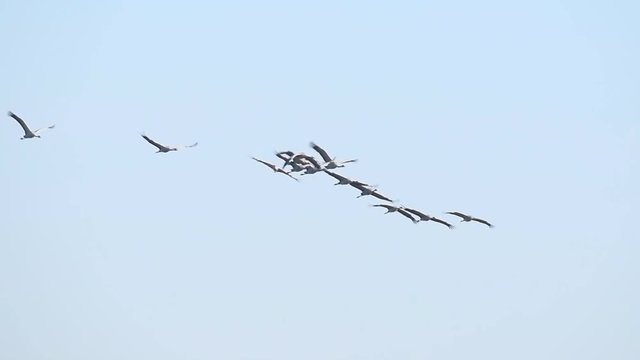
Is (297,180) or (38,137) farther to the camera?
(38,137)

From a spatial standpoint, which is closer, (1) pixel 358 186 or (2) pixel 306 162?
(2) pixel 306 162

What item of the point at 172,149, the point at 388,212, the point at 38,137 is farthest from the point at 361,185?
the point at 38,137

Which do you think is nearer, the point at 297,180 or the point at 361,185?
the point at 297,180

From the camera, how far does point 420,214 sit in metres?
92.6

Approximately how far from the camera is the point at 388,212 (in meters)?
92.1

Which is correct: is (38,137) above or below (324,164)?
below

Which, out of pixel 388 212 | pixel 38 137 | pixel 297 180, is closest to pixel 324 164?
→ pixel 297 180

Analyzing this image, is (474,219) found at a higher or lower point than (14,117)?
higher

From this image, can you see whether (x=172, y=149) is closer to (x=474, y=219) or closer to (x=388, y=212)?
(x=388, y=212)

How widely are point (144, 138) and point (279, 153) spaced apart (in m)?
10.0

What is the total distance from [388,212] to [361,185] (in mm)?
3927

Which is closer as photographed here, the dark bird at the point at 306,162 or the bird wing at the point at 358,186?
the dark bird at the point at 306,162

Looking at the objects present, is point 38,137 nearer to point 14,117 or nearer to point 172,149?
point 14,117

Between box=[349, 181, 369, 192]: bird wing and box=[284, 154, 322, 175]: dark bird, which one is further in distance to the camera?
box=[349, 181, 369, 192]: bird wing
